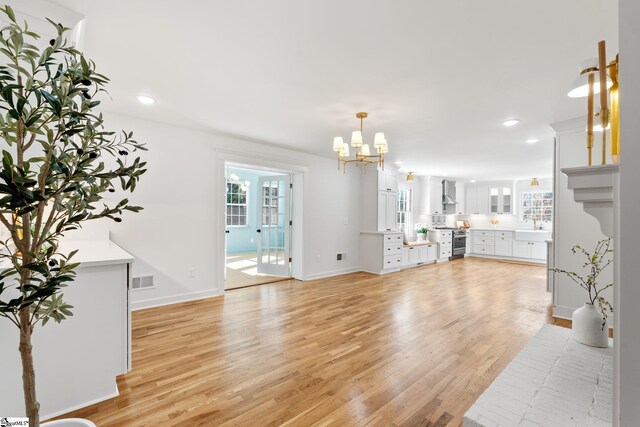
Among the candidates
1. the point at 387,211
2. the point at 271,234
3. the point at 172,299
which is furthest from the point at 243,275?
the point at 387,211

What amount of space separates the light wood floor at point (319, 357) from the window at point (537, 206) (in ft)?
17.3

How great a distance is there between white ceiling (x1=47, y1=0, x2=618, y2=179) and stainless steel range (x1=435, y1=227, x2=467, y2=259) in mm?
5299

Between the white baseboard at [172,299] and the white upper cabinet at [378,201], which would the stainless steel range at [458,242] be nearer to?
the white upper cabinet at [378,201]

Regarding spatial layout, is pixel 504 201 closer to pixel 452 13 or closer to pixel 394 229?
pixel 394 229

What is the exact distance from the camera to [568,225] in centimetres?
371

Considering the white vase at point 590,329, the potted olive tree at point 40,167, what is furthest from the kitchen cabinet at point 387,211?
the potted olive tree at point 40,167

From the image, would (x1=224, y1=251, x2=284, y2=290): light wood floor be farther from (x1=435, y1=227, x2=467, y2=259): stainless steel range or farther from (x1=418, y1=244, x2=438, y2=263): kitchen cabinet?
(x1=435, y1=227, x2=467, y2=259): stainless steel range

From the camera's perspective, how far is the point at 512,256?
8.67 metres

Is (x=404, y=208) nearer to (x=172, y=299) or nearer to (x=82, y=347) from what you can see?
(x=172, y=299)

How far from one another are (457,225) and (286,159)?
23.5 ft

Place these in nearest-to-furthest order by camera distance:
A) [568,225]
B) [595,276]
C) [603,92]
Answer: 1. [603,92]
2. [595,276]
3. [568,225]

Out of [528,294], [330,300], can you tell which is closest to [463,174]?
[528,294]

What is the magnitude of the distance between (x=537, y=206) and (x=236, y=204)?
9220 millimetres

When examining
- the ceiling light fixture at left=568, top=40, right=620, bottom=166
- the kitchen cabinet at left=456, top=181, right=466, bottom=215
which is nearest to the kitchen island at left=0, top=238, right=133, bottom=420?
the ceiling light fixture at left=568, top=40, right=620, bottom=166
